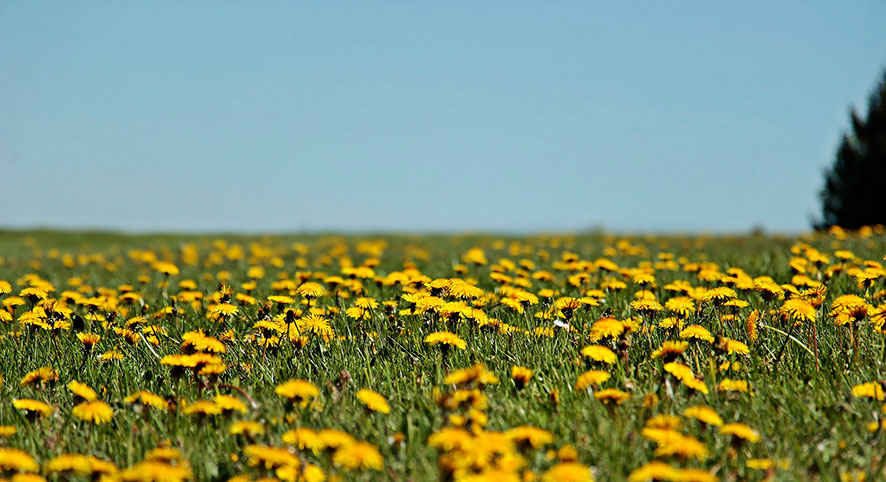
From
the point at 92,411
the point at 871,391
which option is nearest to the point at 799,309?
the point at 871,391

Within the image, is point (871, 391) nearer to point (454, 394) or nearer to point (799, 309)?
point (799, 309)

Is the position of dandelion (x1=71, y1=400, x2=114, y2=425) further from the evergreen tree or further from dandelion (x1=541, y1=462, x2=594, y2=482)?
the evergreen tree

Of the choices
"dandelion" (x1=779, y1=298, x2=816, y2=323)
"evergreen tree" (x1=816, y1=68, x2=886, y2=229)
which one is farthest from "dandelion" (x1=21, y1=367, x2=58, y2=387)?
"evergreen tree" (x1=816, y1=68, x2=886, y2=229)

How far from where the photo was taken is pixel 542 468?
2.05 meters

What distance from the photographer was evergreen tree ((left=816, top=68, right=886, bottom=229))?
25.0 meters

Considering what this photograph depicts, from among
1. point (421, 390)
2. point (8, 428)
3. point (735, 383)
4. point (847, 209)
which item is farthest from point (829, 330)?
point (847, 209)

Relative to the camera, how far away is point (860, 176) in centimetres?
2555

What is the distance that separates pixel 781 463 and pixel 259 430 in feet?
5.11

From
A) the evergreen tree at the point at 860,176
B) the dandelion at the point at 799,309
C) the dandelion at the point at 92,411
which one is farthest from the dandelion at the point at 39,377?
the evergreen tree at the point at 860,176

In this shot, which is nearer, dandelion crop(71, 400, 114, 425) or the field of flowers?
the field of flowers

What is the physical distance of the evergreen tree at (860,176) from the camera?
82.0 feet

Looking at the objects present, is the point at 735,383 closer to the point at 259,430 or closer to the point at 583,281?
the point at 259,430

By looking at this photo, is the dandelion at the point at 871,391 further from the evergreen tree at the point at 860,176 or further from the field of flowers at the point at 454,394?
the evergreen tree at the point at 860,176

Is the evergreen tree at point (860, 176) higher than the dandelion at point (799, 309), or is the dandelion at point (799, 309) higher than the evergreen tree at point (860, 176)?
the evergreen tree at point (860, 176)
